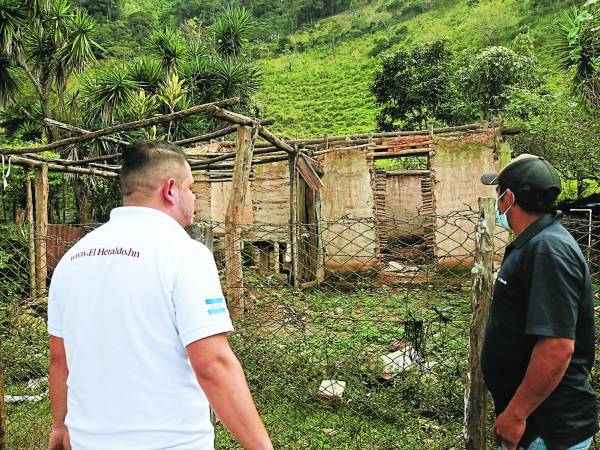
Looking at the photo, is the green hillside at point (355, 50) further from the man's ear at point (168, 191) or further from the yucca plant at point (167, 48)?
the man's ear at point (168, 191)

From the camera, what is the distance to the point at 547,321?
1.63 meters

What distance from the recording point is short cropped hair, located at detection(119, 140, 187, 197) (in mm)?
1547

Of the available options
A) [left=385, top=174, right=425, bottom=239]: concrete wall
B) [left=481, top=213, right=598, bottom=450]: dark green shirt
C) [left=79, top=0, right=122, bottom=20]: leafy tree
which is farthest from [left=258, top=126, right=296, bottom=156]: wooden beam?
[left=79, top=0, right=122, bottom=20]: leafy tree

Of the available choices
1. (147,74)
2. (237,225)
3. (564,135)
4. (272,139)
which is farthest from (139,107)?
(564,135)

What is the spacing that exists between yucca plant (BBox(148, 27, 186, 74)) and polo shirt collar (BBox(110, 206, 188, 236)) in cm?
1622

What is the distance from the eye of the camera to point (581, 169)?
11.0 meters

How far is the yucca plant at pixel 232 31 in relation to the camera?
65.6 feet

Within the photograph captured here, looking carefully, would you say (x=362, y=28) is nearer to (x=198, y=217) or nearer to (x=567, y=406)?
(x=198, y=217)

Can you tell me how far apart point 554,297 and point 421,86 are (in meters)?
18.3

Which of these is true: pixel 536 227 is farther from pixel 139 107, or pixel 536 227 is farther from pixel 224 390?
pixel 139 107

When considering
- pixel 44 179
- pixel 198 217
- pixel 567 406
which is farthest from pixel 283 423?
pixel 198 217

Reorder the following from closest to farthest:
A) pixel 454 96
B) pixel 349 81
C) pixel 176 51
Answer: pixel 176 51, pixel 454 96, pixel 349 81

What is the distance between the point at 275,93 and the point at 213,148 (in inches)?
1040

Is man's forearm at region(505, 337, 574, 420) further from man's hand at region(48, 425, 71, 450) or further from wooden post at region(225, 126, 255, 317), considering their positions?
wooden post at region(225, 126, 255, 317)
